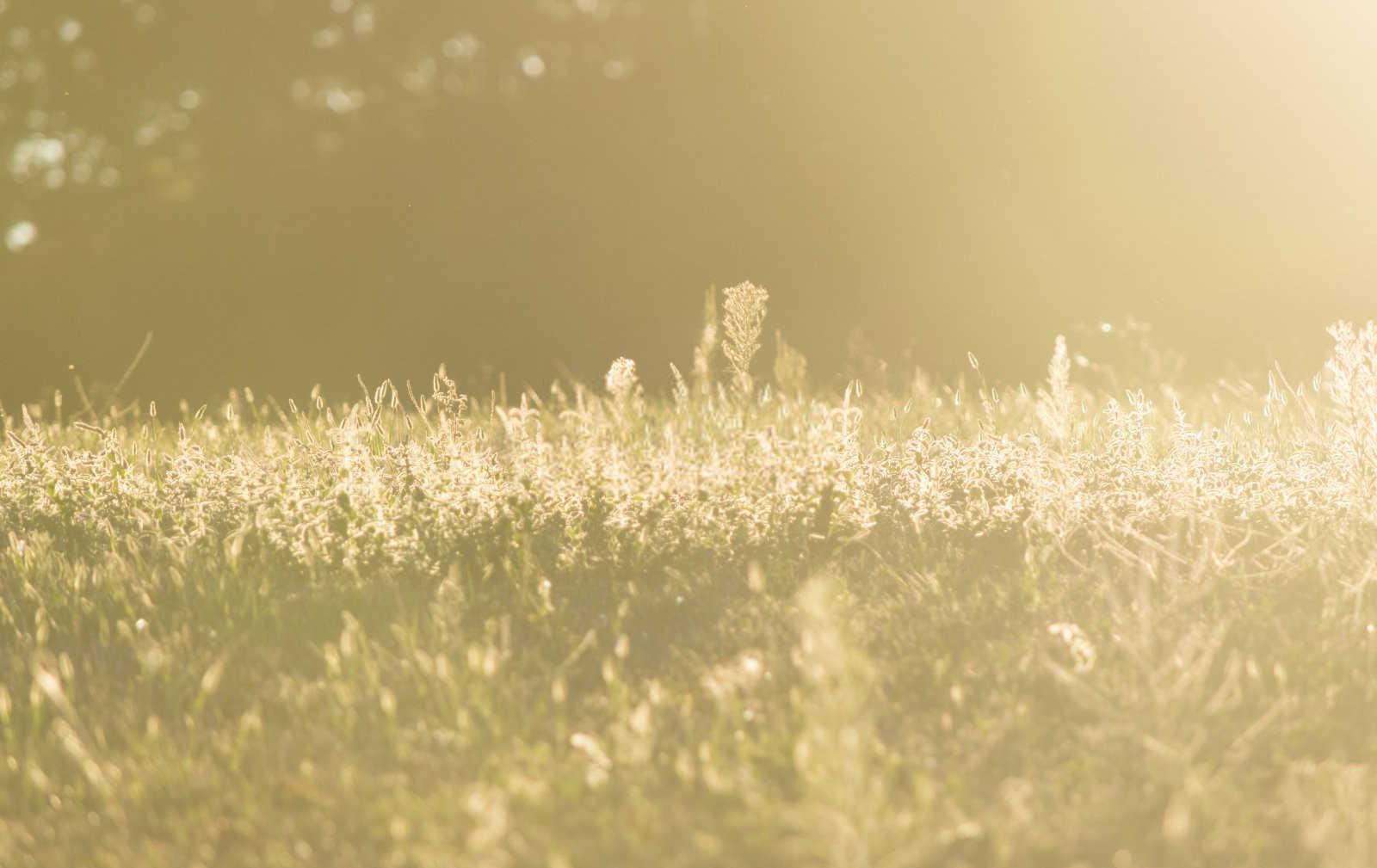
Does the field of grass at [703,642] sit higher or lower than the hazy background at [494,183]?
lower

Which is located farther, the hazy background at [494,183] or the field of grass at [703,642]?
the hazy background at [494,183]

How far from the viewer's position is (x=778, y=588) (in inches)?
145

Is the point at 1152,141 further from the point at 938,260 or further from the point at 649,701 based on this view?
the point at 649,701

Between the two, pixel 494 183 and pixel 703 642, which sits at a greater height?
pixel 494 183

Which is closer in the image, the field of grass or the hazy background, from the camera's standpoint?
the field of grass

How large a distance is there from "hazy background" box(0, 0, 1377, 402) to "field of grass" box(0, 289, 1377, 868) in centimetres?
497

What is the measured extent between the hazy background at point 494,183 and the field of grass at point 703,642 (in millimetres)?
4970

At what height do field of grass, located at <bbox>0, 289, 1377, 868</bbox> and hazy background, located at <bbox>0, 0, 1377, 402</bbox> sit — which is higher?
hazy background, located at <bbox>0, 0, 1377, 402</bbox>

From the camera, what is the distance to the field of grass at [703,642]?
255 centimetres

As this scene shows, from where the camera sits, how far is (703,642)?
3396 mm

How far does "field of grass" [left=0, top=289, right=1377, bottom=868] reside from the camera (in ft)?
8.36

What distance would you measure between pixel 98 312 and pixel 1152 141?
859cm

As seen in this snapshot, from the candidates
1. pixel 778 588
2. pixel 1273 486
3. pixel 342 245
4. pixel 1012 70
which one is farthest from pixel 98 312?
pixel 1273 486

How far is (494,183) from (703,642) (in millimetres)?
7344
